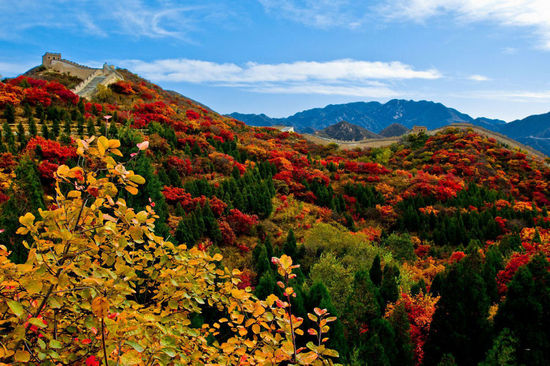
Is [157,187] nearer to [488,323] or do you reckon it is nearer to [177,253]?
[177,253]

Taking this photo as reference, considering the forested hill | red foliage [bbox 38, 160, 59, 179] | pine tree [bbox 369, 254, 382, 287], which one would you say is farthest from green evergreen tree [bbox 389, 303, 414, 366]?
red foliage [bbox 38, 160, 59, 179]

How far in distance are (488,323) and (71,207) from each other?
10.9 metres

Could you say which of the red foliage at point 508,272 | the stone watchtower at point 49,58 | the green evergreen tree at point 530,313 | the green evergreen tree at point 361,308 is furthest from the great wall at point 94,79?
the green evergreen tree at point 530,313

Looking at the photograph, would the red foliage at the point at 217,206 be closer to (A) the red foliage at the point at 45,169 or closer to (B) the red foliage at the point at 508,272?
(A) the red foliage at the point at 45,169

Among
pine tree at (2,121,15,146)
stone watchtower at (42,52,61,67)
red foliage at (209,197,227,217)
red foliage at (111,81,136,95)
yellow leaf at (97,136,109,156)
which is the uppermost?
stone watchtower at (42,52,61,67)

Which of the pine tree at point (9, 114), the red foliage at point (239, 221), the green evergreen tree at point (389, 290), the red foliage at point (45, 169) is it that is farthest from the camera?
the pine tree at point (9, 114)

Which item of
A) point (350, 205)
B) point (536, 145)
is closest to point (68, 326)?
point (350, 205)

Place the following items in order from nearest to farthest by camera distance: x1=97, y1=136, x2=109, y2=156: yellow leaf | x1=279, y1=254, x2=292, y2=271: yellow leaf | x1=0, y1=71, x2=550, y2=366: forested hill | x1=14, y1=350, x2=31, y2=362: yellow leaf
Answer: x1=14, y1=350, x2=31, y2=362: yellow leaf, x1=97, y1=136, x2=109, y2=156: yellow leaf, x1=0, y1=71, x2=550, y2=366: forested hill, x1=279, y1=254, x2=292, y2=271: yellow leaf

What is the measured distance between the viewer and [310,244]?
1619 centimetres

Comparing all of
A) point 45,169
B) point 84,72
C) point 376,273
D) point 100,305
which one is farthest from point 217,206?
point 84,72

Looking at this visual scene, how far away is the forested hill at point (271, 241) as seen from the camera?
2512mm

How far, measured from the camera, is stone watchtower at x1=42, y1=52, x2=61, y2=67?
40403mm

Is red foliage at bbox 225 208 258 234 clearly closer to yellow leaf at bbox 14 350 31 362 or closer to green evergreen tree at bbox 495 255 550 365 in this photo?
green evergreen tree at bbox 495 255 550 365

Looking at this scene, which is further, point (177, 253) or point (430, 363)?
point (430, 363)
